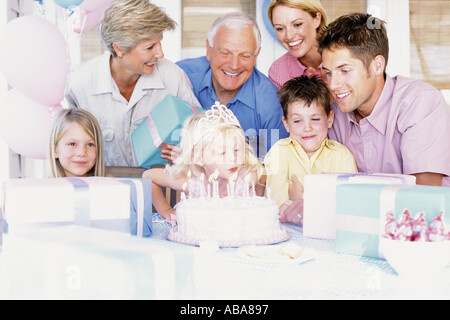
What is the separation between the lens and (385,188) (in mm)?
1244

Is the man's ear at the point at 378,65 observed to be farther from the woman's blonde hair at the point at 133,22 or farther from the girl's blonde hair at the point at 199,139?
the woman's blonde hair at the point at 133,22

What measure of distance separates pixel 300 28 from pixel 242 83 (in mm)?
456

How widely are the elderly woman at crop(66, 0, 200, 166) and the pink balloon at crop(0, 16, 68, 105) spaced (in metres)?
0.16

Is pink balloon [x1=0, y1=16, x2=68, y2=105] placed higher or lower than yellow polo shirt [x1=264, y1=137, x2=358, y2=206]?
higher

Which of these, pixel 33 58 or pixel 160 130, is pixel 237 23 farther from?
pixel 33 58

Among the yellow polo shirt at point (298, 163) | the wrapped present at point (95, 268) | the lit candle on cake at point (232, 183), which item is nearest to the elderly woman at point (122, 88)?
the yellow polo shirt at point (298, 163)

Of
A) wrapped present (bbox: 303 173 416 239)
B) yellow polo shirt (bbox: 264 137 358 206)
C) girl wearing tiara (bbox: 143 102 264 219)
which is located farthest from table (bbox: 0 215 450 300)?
yellow polo shirt (bbox: 264 137 358 206)

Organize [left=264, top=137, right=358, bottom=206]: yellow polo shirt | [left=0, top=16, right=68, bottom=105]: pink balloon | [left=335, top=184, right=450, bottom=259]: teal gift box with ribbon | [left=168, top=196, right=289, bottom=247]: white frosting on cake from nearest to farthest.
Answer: [left=335, top=184, right=450, bottom=259]: teal gift box with ribbon → [left=168, top=196, right=289, bottom=247]: white frosting on cake → [left=264, top=137, right=358, bottom=206]: yellow polo shirt → [left=0, top=16, right=68, bottom=105]: pink balloon

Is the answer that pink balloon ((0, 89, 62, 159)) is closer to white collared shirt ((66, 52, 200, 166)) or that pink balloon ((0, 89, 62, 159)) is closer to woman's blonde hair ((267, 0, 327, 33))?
white collared shirt ((66, 52, 200, 166))

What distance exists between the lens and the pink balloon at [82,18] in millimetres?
2619

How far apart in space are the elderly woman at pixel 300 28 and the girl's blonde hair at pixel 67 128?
124 centimetres

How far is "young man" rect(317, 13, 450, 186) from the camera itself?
1.95 metres

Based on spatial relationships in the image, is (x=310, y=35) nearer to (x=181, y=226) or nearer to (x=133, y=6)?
(x=133, y=6)
